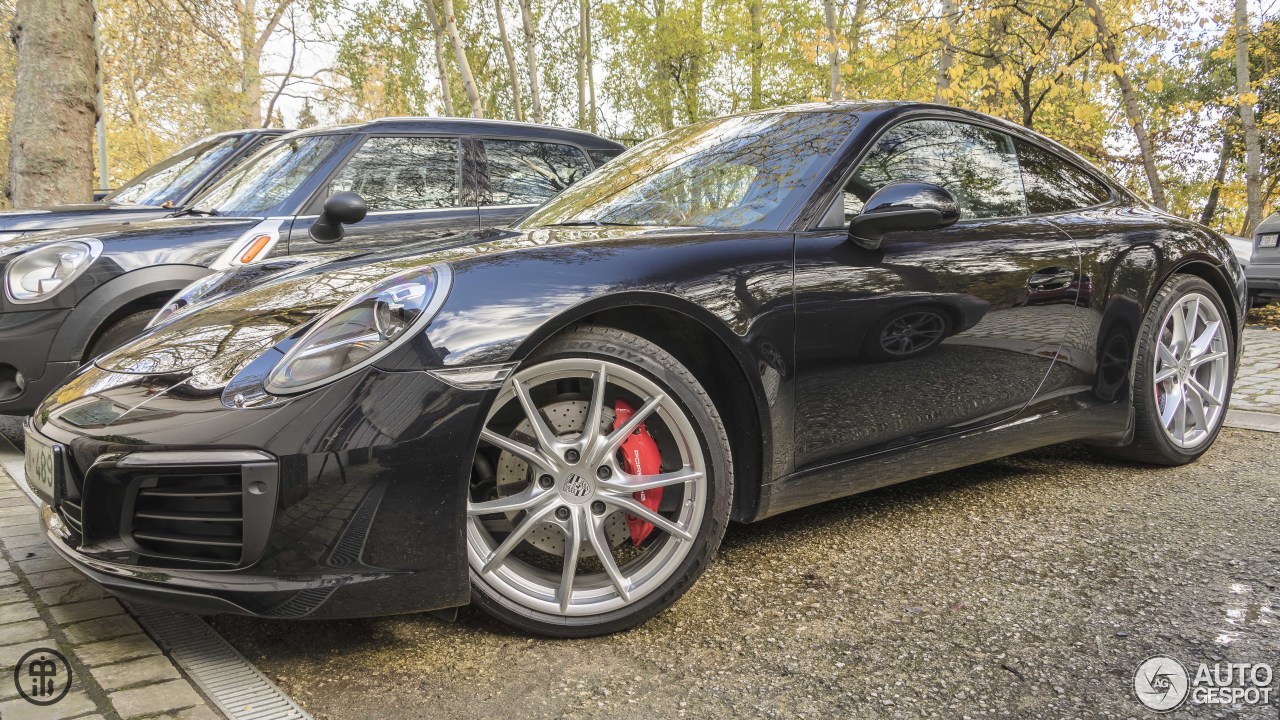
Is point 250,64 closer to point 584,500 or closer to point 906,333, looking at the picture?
point 906,333

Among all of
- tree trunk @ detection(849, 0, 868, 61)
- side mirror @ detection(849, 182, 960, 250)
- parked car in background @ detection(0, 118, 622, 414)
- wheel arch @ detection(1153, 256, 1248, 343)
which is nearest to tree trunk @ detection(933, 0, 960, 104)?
tree trunk @ detection(849, 0, 868, 61)

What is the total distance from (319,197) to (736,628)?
12.6 feet

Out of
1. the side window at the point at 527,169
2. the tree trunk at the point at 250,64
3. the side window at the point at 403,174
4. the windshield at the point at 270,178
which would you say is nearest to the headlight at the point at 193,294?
the windshield at the point at 270,178

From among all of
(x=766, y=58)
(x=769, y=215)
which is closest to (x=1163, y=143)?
(x=766, y=58)

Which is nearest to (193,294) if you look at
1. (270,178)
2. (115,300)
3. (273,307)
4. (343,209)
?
(343,209)

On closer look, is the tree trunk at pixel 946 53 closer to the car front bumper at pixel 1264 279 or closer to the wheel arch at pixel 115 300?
the car front bumper at pixel 1264 279

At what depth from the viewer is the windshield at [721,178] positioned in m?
2.78

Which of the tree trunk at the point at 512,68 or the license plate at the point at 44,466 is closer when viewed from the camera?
the license plate at the point at 44,466

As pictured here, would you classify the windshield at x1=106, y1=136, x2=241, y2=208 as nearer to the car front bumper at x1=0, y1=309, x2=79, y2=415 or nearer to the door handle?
the car front bumper at x1=0, y1=309, x2=79, y2=415

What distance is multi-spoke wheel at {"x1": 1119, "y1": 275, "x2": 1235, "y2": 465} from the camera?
369 cm

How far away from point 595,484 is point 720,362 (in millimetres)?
501

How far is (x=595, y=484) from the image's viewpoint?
7.20 ft

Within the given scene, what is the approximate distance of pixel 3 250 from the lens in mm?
4465

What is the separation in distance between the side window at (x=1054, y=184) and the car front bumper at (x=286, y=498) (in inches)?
98.2
